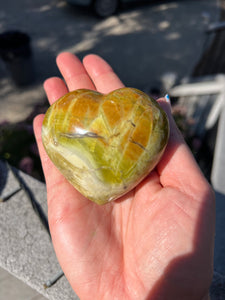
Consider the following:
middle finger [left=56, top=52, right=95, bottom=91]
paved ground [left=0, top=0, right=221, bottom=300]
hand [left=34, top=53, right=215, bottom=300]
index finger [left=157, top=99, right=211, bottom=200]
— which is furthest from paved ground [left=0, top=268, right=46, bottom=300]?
paved ground [left=0, top=0, right=221, bottom=300]

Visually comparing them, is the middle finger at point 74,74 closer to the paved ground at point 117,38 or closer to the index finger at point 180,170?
the index finger at point 180,170

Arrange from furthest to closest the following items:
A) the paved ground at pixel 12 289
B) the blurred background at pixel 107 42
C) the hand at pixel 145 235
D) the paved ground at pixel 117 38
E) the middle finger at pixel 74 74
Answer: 1. the paved ground at pixel 117 38
2. the blurred background at pixel 107 42
3. the middle finger at pixel 74 74
4. the paved ground at pixel 12 289
5. the hand at pixel 145 235

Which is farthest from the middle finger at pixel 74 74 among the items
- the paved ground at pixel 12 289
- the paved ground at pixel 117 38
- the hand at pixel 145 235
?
the paved ground at pixel 117 38

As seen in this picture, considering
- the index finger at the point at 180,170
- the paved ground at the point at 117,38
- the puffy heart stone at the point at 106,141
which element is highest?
the puffy heart stone at the point at 106,141

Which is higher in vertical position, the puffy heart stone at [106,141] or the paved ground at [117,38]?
the puffy heart stone at [106,141]

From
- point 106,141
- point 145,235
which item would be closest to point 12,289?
point 145,235

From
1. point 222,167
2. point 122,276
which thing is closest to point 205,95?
point 222,167

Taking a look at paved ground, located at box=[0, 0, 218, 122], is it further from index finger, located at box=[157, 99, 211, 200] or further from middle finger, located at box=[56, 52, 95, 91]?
index finger, located at box=[157, 99, 211, 200]

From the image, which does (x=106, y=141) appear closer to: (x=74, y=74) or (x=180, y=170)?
(x=180, y=170)
